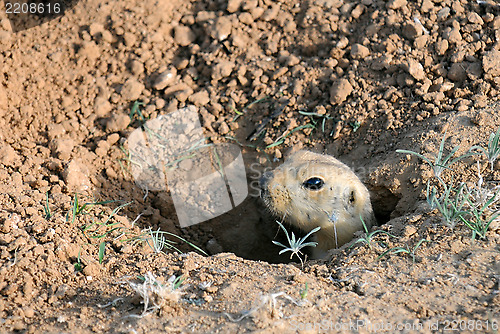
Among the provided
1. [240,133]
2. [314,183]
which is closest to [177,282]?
[314,183]

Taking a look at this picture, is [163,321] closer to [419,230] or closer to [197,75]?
[419,230]

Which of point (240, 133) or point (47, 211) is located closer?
point (47, 211)

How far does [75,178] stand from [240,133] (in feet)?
5.73

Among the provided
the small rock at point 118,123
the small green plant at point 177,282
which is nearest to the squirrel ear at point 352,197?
the small green plant at point 177,282

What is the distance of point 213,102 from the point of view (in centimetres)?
526

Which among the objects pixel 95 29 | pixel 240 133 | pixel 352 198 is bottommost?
pixel 352 198

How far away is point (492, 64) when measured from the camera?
454cm

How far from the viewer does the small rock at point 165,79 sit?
5.25 metres

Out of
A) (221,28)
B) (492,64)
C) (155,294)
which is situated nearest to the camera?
(155,294)

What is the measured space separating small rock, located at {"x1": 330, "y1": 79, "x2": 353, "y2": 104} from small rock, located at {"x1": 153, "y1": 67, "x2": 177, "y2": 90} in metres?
1.68

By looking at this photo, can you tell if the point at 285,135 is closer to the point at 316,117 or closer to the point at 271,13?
the point at 316,117

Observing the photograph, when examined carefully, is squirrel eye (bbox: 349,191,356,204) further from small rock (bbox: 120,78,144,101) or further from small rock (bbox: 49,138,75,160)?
small rock (bbox: 49,138,75,160)

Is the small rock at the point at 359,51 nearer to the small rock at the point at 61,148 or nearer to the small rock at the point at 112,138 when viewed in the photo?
the small rock at the point at 112,138

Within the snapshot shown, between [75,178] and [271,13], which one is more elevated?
[271,13]
